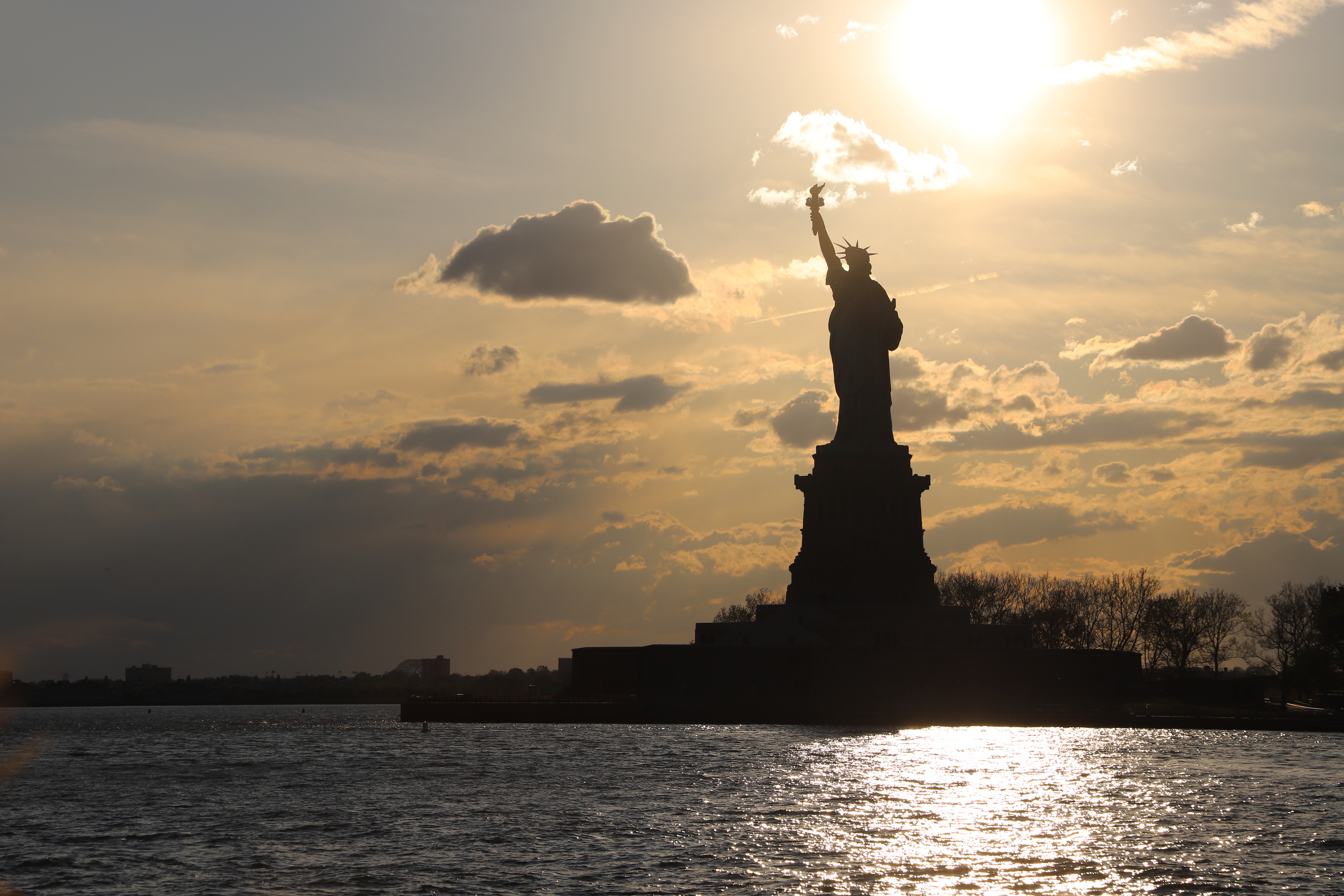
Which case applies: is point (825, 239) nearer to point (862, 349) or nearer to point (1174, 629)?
point (862, 349)

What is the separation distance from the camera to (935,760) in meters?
56.7

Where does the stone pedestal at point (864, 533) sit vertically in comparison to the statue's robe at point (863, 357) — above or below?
below

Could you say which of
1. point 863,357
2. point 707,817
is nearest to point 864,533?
point 863,357

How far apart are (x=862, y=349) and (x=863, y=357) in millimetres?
458

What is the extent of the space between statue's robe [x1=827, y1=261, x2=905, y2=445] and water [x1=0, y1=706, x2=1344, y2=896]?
22.1 meters

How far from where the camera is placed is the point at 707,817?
41000 millimetres

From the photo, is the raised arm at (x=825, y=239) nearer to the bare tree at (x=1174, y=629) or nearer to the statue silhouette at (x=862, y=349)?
the statue silhouette at (x=862, y=349)

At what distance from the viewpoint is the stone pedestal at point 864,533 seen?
85.3 meters

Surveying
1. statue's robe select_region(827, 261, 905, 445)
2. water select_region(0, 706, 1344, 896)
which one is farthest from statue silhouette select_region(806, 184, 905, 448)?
water select_region(0, 706, 1344, 896)

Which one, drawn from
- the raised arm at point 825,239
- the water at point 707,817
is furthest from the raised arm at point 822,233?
the water at point 707,817

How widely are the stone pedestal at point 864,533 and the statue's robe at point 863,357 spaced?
50.9 inches

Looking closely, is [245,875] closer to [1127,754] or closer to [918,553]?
[1127,754]

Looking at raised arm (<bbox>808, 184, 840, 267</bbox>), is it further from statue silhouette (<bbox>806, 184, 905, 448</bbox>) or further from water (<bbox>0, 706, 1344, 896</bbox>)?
water (<bbox>0, 706, 1344, 896</bbox>)

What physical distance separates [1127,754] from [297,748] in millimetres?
44581
